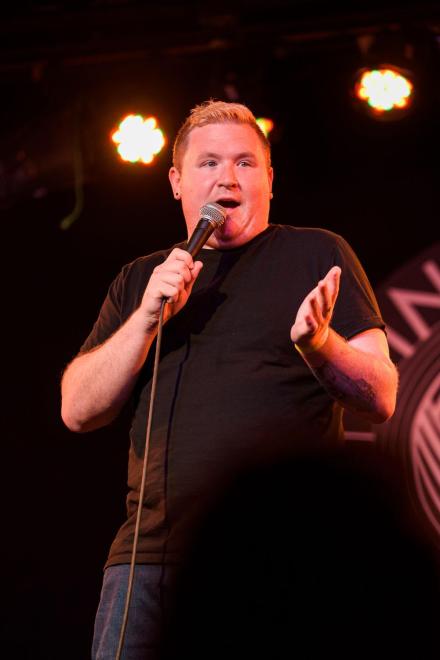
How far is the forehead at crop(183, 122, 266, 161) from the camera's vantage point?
6.49ft

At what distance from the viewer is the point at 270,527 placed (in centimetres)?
159

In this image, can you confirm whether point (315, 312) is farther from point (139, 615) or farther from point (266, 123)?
point (266, 123)

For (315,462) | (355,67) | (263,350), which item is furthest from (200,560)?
(355,67)

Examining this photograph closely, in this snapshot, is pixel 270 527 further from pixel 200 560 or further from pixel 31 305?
pixel 31 305

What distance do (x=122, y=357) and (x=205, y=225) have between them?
301 mm

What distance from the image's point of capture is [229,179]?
6.33 ft

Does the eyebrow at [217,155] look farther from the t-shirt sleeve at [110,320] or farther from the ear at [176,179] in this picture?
the t-shirt sleeve at [110,320]

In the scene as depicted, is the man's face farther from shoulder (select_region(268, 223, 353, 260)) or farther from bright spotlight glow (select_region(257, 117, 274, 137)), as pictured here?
bright spotlight glow (select_region(257, 117, 274, 137))

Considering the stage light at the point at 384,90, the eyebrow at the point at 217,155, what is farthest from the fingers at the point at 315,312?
the stage light at the point at 384,90

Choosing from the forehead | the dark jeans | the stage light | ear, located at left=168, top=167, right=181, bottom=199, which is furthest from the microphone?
the stage light

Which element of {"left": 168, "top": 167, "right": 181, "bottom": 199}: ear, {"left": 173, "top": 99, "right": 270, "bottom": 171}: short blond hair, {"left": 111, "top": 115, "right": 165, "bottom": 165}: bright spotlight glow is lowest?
{"left": 168, "top": 167, "right": 181, "bottom": 199}: ear

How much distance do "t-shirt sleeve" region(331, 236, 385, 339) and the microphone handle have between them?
0.28m

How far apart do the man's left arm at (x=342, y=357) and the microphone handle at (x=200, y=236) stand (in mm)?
257

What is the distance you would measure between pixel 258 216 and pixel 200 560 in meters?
0.74
